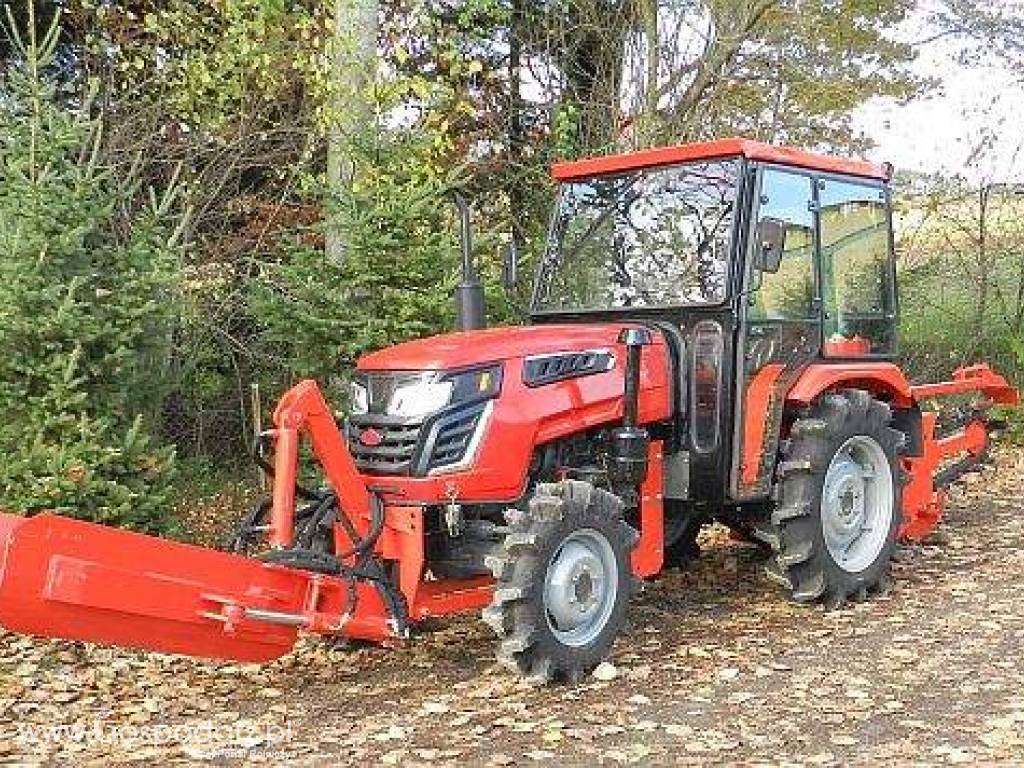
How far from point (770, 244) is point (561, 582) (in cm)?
201

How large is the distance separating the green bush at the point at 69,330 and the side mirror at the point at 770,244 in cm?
337

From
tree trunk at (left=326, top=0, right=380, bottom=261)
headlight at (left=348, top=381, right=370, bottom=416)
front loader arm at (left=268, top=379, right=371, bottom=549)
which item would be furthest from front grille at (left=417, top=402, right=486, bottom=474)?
tree trunk at (left=326, top=0, right=380, bottom=261)

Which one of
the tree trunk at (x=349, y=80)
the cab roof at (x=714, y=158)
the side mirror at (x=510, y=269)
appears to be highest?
the tree trunk at (x=349, y=80)

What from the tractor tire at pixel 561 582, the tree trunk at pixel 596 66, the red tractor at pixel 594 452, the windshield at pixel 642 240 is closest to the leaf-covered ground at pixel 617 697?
the tractor tire at pixel 561 582

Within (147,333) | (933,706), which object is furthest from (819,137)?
(933,706)

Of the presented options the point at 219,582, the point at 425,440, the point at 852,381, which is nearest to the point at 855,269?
the point at 852,381

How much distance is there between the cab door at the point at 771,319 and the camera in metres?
6.45

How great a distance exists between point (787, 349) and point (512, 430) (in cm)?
187

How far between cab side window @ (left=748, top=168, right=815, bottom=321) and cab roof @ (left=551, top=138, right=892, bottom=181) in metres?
0.09

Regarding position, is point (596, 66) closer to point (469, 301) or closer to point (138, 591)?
point (469, 301)

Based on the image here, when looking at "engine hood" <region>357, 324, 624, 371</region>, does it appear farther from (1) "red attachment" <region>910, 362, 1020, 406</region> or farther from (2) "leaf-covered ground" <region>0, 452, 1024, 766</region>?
(1) "red attachment" <region>910, 362, 1020, 406</region>

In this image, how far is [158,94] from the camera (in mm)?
10820

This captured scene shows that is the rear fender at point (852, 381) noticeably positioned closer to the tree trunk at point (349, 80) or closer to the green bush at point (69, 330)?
the green bush at point (69, 330)

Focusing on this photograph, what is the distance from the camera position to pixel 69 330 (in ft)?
22.8
